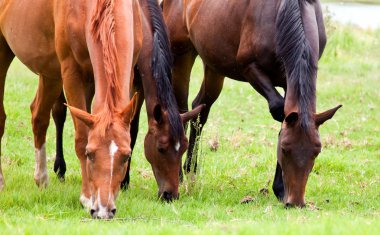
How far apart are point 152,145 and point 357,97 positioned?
7772mm

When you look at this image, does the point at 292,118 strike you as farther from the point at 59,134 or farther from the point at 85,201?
the point at 59,134

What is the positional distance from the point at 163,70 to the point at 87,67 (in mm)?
1019

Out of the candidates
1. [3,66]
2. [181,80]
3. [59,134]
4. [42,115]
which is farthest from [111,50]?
[181,80]

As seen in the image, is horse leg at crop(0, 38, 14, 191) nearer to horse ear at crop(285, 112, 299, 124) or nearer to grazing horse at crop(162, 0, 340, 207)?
grazing horse at crop(162, 0, 340, 207)

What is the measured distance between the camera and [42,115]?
798 cm

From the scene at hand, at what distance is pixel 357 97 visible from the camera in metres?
14.1

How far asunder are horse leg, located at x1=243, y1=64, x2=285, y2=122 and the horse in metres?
0.68

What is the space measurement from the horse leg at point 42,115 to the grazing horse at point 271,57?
61.5 inches

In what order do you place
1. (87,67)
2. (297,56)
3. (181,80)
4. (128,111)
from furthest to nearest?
(181,80)
(297,56)
(87,67)
(128,111)

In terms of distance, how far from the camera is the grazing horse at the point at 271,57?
21.7 ft

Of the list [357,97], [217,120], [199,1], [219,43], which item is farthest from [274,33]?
[357,97]

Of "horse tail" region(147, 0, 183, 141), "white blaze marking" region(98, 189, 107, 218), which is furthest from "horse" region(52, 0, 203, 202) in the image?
"white blaze marking" region(98, 189, 107, 218)

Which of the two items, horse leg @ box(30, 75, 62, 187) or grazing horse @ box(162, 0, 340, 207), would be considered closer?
grazing horse @ box(162, 0, 340, 207)

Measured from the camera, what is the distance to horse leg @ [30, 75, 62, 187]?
25.6 feet
